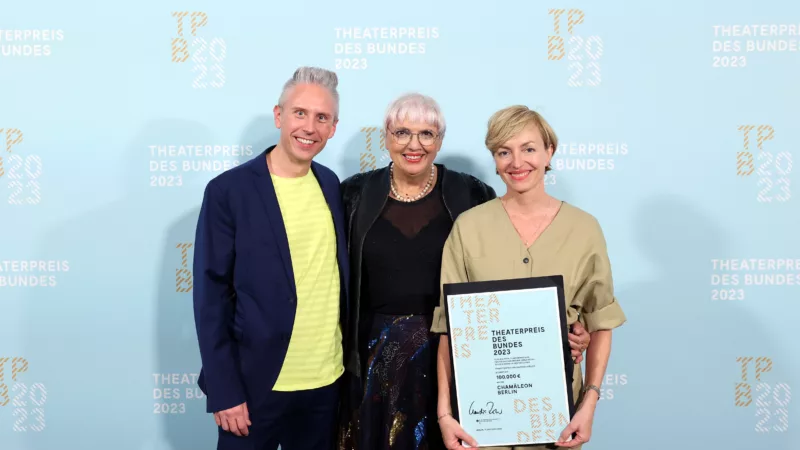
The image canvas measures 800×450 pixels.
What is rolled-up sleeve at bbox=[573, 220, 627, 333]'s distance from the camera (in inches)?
59.0

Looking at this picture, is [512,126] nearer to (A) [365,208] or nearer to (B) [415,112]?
(B) [415,112]

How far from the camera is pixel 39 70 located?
7.86 ft

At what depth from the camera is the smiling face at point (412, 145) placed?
1.79m

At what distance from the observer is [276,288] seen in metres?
1.74

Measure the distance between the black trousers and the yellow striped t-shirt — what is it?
4 centimetres

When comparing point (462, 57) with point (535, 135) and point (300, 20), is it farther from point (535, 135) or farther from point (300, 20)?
point (535, 135)

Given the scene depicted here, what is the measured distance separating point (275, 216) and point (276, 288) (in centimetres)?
20

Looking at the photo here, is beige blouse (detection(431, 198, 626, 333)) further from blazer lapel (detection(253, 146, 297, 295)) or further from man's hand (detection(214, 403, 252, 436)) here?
man's hand (detection(214, 403, 252, 436))

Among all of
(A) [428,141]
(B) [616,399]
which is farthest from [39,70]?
(B) [616,399]

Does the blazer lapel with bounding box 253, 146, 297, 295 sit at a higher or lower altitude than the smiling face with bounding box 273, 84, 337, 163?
lower

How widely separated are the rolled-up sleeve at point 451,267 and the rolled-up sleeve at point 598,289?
0.95 ft

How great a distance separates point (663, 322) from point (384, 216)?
1309 mm

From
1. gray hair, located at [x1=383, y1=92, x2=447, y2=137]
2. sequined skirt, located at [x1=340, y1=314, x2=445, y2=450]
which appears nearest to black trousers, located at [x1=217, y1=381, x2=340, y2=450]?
sequined skirt, located at [x1=340, y1=314, x2=445, y2=450]

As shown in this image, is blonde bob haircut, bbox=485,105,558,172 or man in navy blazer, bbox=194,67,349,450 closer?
blonde bob haircut, bbox=485,105,558,172
